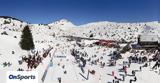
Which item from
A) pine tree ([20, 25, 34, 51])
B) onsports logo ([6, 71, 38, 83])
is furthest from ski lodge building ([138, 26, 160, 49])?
onsports logo ([6, 71, 38, 83])

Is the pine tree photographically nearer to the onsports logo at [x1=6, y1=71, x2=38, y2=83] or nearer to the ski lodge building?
the ski lodge building

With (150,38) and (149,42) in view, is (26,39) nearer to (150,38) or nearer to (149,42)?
(149,42)

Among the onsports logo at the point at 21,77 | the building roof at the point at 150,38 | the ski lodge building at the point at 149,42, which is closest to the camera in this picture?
the onsports logo at the point at 21,77

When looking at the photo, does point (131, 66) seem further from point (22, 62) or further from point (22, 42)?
point (22, 42)

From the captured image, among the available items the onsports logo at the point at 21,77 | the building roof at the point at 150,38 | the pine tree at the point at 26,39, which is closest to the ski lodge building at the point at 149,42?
the building roof at the point at 150,38

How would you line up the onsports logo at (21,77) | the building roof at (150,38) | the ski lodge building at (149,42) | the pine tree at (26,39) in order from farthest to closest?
the building roof at (150,38), the ski lodge building at (149,42), the pine tree at (26,39), the onsports logo at (21,77)

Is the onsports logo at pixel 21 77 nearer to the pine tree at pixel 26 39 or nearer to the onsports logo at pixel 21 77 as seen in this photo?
the onsports logo at pixel 21 77

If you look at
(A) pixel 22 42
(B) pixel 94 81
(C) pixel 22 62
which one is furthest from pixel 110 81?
(A) pixel 22 42

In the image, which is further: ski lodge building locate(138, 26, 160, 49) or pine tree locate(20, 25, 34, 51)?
ski lodge building locate(138, 26, 160, 49)
